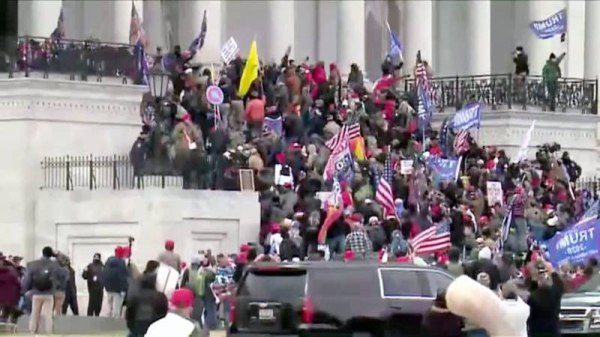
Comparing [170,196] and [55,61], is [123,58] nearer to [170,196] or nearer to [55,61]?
[55,61]

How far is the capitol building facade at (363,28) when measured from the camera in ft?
167

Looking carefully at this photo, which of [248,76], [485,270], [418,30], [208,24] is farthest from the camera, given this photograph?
[418,30]

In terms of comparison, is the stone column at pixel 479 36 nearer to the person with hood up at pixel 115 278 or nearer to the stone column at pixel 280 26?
the stone column at pixel 280 26

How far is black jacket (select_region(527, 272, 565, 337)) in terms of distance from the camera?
84.3 ft

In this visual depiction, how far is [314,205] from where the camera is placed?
37688 millimetres

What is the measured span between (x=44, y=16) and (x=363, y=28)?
497 inches

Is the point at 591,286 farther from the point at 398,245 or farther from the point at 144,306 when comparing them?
the point at 144,306

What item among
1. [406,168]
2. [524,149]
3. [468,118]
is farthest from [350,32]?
[406,168]

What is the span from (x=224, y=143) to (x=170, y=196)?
190 cm

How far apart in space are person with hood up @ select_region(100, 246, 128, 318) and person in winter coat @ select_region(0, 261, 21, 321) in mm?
2484

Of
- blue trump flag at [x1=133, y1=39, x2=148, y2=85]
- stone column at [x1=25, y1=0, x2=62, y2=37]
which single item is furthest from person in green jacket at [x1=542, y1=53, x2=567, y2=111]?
blue trump flag at [x1=133, y1=39, x2=148, y2=85]

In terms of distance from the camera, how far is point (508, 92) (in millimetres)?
52719

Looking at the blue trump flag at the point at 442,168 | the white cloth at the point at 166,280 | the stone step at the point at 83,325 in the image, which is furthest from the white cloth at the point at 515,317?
the blue trump flag at the point at 442,168

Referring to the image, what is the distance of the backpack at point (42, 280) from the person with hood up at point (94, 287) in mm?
2637
